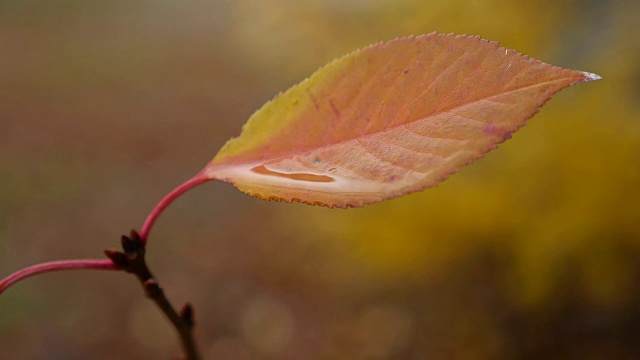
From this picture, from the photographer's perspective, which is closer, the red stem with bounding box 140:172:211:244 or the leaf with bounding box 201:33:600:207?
the leaf with bounding box 201:33:600:207

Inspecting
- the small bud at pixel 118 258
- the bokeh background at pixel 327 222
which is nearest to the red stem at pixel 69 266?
the small bud at pixel 118 258

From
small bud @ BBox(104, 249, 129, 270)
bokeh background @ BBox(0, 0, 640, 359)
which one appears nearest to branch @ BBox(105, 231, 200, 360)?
small bud @ BBox(104, 249, 129, 270)

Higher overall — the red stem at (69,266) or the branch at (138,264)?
the red stem at (69,266)

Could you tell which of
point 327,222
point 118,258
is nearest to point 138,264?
point 118,258

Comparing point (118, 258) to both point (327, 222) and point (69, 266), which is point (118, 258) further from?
point (327, 222)

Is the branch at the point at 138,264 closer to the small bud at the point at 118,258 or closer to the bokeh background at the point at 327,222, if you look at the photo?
the small bud at the point at 118,258

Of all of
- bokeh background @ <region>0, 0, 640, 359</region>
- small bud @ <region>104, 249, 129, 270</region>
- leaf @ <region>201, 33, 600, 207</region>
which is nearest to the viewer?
leaf @ <region>201, 33, 600, 207</region>

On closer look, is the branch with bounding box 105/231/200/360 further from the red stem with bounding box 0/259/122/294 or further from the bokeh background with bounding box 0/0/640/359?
the bokeh background with bounding box 0/0/640/359
